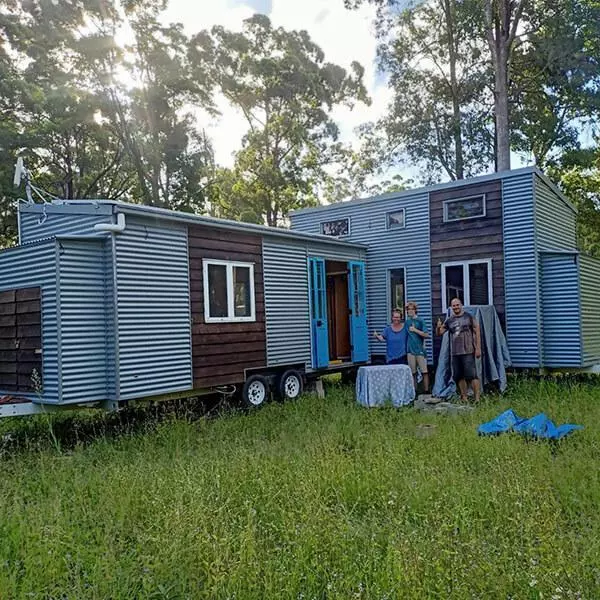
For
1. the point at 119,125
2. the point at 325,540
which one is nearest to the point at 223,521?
the point at 325,540

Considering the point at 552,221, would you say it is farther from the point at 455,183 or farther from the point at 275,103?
the point at 275,103

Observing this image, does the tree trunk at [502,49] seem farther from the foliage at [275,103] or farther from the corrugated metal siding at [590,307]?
the foliage at [275,103]

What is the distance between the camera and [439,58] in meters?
20.9

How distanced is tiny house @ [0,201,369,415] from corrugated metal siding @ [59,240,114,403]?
0.04 feet

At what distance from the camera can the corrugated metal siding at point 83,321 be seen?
6371mm

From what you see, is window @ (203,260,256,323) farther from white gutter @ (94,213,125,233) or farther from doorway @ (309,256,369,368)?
doorway @ (309,256,369,368)

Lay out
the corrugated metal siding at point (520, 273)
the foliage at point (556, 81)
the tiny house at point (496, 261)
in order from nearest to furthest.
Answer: the tiny house at point (496, 261) → the corrugated metal siding at point (520, 273) → the foliage at point (556, 81)

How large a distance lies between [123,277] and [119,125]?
1609 centimetres

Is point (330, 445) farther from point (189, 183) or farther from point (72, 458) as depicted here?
point (189, 183)

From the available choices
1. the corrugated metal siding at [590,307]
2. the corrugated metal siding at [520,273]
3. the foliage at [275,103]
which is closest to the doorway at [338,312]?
the corrugated metal siding at [520,273]

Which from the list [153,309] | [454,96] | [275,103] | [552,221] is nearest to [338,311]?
[552,221]

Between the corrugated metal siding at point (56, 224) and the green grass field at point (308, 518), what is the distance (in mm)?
2832

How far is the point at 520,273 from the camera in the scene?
1035 cm

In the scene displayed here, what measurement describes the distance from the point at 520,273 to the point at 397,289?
280 centimetres
